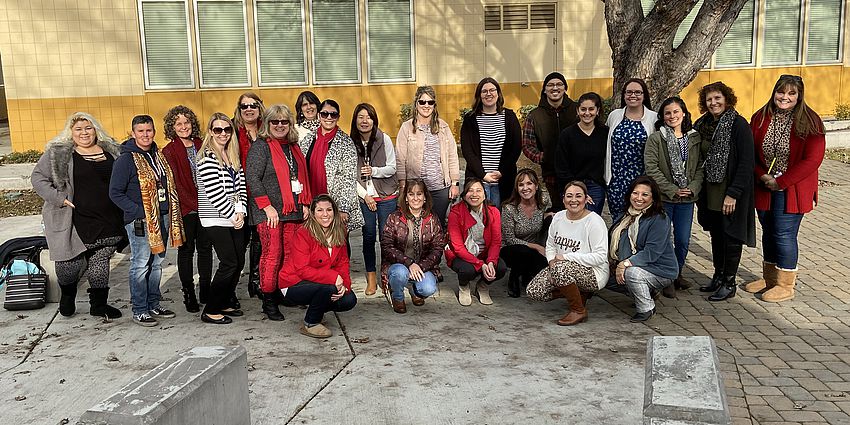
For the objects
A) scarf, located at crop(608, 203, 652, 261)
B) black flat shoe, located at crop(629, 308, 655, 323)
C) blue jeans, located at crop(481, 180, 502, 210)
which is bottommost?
black flat shoe, located at crop(629, 308, 655, 323)

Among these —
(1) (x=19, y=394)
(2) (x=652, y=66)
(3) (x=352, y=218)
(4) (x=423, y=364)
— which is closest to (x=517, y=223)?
(3) (x=352, y=218)

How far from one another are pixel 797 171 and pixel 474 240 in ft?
9.04

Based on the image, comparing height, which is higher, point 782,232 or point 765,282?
point 782,232

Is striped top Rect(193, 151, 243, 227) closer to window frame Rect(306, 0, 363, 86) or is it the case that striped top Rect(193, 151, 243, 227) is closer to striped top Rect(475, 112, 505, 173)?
striped top Rect(475, 112, 505, 173)

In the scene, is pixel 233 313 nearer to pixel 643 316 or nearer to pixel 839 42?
pixel 643 316

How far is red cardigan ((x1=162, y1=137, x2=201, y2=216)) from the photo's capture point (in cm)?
665

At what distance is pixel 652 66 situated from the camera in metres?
9.66

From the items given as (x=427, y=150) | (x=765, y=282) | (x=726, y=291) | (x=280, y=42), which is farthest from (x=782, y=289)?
(x=280, y=42)

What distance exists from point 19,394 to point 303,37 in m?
11.3

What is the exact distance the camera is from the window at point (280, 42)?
15508mm

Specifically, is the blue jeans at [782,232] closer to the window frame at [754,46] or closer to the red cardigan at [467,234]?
the red cardigan at [467,234]

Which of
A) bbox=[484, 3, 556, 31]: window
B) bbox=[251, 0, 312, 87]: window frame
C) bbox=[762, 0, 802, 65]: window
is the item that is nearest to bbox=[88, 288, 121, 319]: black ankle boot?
bbox=[251, 0, 312, 87]: window frame

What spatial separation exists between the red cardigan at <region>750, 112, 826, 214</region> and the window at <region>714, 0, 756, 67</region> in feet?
34.7

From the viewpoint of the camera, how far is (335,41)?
623 inches
